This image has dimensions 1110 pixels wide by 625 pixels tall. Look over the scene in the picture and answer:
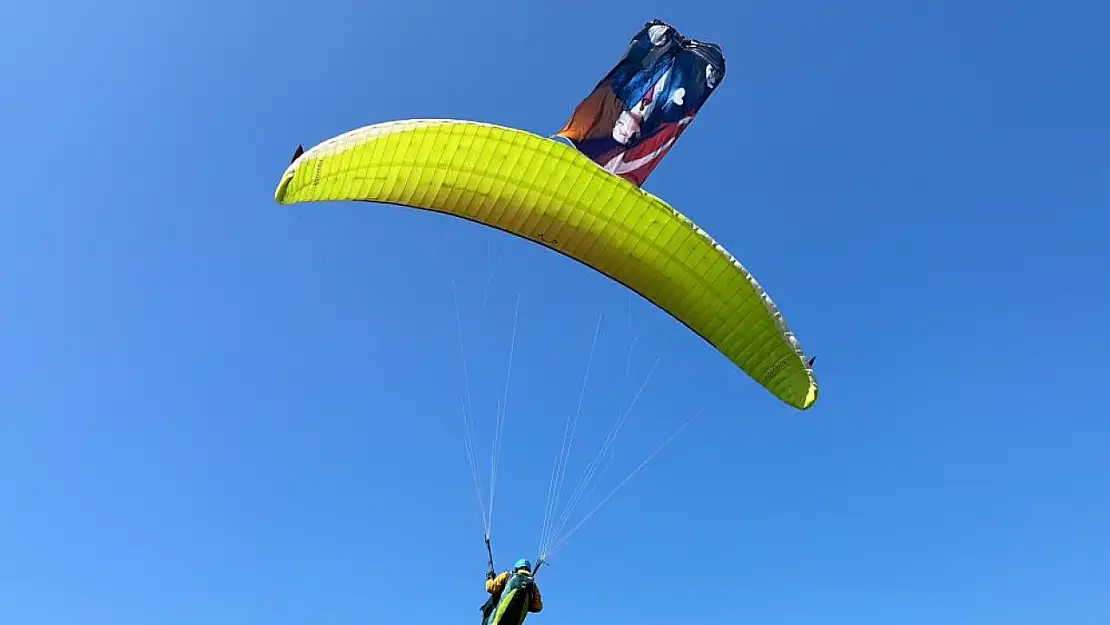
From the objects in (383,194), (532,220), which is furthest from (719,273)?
(383,194)

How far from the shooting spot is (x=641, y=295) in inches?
547

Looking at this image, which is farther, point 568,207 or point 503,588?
point 568,207

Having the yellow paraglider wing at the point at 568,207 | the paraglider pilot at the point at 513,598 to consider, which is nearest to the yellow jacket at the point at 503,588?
the paraglider pilot at the point at 513,598

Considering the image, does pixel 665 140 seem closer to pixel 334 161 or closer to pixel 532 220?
pixel 532 220

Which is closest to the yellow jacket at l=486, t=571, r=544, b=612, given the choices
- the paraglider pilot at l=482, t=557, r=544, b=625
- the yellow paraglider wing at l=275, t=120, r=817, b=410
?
the paraglider pilot at l=482, t=557, r=544, b=625

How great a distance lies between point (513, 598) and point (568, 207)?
239 inches

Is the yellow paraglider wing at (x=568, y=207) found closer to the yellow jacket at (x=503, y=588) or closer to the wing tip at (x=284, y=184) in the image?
the wing tip at (x=284, y=184)

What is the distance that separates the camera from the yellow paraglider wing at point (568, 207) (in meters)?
12.2

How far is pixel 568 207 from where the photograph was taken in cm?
1300

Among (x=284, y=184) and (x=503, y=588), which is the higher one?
(x=284, y=184)

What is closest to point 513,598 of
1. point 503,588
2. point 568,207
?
point 503,588

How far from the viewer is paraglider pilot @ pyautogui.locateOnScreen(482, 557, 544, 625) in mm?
11008

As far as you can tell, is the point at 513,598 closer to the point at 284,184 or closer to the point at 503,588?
the point at 503,588

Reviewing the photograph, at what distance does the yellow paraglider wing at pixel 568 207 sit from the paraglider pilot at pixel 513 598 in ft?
17.1
